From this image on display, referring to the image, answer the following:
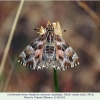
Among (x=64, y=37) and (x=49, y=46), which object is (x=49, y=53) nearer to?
(x=49, y=46)

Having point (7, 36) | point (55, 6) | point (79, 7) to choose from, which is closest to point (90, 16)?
point (79, 7)

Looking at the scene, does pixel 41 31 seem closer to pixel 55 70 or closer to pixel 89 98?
pixel 55 70

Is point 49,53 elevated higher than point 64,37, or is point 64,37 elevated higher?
point 64,37

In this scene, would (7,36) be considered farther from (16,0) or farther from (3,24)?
(16,0)

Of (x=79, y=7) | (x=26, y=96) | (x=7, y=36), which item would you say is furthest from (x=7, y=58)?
(x=79, y=7)

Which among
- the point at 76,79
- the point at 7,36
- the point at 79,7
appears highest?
the point at 79,7

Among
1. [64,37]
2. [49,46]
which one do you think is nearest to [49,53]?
[49,46]

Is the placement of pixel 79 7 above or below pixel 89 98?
above
